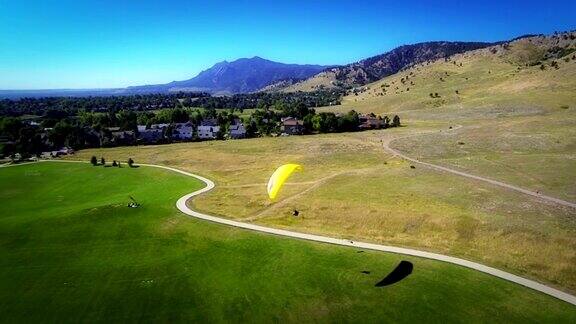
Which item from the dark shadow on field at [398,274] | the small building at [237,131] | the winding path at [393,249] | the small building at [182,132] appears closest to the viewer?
the winding path at [393,249]

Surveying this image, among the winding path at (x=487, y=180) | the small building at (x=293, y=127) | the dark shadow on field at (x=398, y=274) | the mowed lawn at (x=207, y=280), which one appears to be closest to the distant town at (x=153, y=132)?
the small building at (x=293, y=127)

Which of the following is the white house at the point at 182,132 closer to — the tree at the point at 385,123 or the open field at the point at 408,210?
the tree at the point at 385,123

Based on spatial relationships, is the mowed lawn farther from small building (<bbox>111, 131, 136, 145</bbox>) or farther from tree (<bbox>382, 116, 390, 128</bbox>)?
tree (<bbox>382, 116, 390, 128</bbox>)

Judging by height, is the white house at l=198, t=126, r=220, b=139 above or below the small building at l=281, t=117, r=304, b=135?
below

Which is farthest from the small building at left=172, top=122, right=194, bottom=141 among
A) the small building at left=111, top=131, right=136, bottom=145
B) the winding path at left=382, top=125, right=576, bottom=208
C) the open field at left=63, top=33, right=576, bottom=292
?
the winding path at left=382, top=125, right=576, bottom=208

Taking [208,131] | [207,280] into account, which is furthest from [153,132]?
[207,280]

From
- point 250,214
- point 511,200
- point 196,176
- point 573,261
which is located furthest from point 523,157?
point 196,176

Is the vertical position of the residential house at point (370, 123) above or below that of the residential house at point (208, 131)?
above
